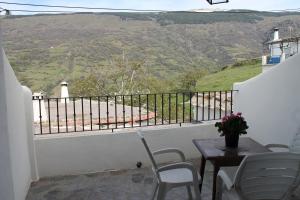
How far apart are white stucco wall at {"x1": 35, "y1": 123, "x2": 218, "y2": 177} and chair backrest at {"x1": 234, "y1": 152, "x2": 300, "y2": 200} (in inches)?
88.1

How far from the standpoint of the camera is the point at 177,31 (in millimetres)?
17406

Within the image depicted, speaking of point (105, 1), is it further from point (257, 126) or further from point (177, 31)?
point (257, 126)

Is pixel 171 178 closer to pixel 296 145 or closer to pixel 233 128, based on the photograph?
pixel 233 128

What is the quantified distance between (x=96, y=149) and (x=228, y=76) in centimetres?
1467

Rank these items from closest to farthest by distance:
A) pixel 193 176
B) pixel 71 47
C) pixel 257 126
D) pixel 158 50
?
pixel 193 176 < pixel 257 126 < pixel 71 47 < pixel 158 50

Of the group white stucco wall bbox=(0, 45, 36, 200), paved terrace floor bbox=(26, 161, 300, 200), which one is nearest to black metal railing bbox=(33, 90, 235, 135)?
white stucco wall bbox=(0, 45, 36, 200)

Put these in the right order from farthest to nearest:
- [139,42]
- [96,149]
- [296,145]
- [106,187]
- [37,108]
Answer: [139,42]
[37,108]
[96,149]
[106,187]
[296,145]

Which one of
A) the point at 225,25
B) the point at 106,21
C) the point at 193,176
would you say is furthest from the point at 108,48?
the point at 193,176

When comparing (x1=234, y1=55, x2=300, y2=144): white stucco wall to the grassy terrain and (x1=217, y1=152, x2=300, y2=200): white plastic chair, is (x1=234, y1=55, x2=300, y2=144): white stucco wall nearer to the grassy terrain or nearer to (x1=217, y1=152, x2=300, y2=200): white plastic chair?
(x1=217, y1=152, x2=300, y2=200): white plastic chair

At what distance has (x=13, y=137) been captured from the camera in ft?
9.01

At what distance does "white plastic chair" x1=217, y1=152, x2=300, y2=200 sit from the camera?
6.45 feet

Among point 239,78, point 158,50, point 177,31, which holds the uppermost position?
point 177,31

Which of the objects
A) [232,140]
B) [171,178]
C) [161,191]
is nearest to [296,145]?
[232,140]

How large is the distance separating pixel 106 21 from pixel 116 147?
12.8 metres
